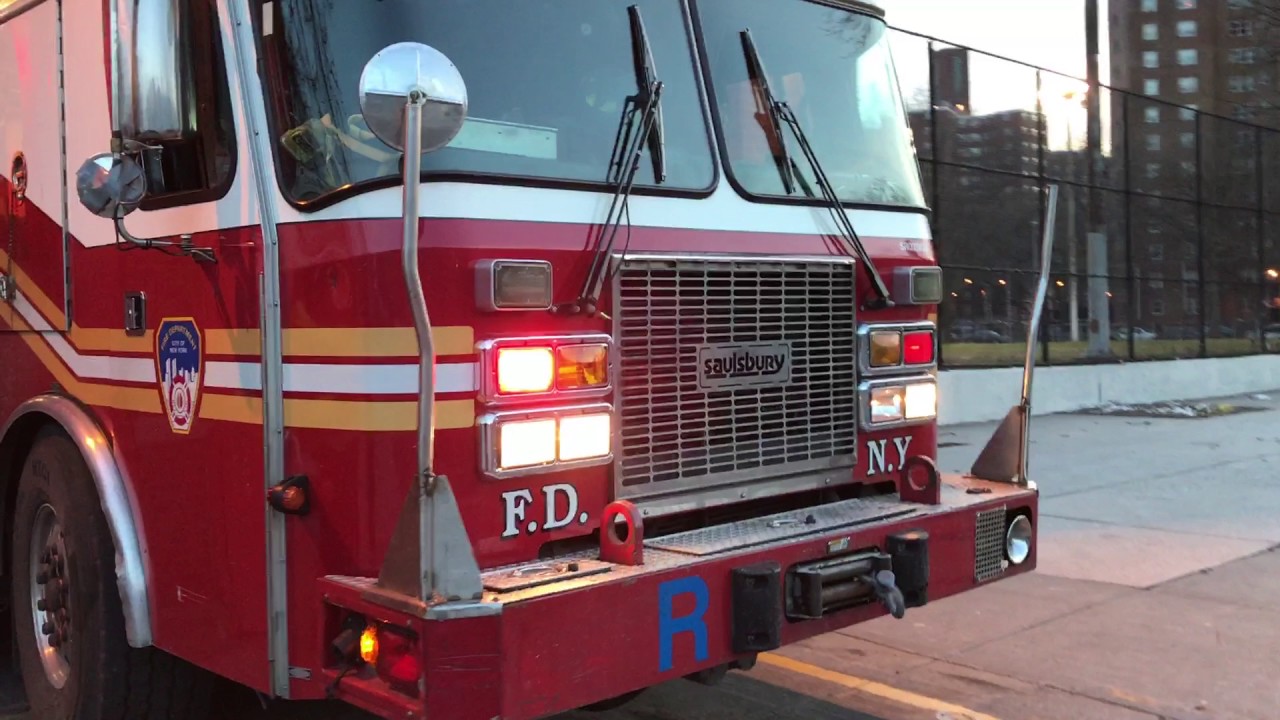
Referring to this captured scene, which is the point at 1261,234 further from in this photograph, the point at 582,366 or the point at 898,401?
the point at 582,366

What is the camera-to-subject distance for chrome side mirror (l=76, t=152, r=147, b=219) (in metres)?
3.22

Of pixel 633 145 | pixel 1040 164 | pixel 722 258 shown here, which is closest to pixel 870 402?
pixel 722 258

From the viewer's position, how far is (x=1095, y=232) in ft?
57.1

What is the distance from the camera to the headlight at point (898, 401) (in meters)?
4.14

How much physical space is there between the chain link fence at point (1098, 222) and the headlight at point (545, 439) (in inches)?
328

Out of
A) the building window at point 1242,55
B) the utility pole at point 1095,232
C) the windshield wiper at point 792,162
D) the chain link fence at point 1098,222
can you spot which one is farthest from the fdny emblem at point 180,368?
the building window at point 1242,55

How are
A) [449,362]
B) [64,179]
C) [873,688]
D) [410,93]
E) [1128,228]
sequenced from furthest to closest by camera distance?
[1128,228] → [873,688] → [64,179] → [449,362] → [410,93]

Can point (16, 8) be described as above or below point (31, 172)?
above

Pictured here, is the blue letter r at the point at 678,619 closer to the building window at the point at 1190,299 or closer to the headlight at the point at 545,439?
the headlight at the point at 545,439

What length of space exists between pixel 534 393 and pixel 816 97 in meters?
1.85

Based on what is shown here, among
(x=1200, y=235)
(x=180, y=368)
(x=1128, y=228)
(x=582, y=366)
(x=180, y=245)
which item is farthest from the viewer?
(x=1200, y=235)

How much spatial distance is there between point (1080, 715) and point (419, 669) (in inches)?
117

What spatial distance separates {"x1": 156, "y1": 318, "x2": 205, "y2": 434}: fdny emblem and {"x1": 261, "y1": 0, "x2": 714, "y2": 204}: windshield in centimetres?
62

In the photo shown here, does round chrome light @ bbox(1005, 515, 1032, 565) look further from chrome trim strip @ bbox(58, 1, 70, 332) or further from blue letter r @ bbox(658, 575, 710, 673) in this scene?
chrome trim strip @ bbox(58, 1, 70, 332)
